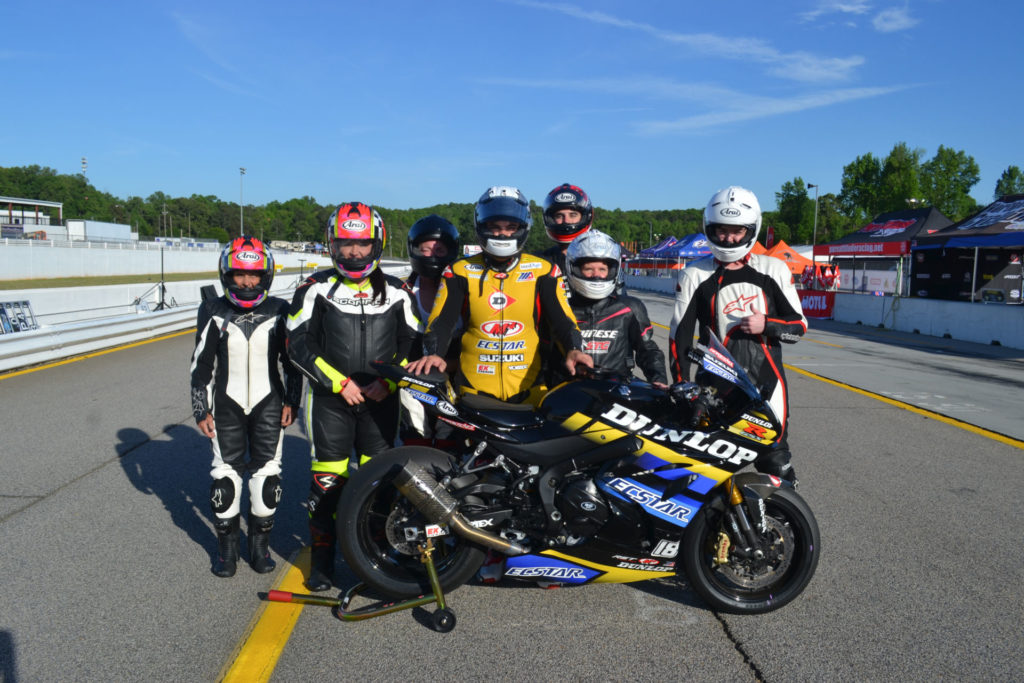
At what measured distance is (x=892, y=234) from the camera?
30703mm

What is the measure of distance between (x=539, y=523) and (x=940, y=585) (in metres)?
2.24

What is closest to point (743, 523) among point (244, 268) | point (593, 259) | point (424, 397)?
point (424, 397)

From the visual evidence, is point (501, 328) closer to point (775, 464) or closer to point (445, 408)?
point (445, 408)

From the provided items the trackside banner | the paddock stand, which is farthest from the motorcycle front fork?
the trackside banner

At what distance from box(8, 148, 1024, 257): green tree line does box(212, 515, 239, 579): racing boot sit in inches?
869

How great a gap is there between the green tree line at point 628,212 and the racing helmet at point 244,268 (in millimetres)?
21623

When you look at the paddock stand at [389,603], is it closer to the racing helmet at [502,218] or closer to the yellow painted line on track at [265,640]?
the yellow painted line on track at [265,640]

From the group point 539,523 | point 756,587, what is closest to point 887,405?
point 756,587

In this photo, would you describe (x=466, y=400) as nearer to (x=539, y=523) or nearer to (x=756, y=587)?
(x=539, y=523)

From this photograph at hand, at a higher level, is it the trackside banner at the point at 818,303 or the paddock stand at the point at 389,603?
the trackside banner at the point at 818,303

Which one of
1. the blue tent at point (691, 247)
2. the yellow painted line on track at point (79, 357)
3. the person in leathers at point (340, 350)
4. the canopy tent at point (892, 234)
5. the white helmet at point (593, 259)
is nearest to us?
the person in leathers at point (340, 350)

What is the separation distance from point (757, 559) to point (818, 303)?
25.7m

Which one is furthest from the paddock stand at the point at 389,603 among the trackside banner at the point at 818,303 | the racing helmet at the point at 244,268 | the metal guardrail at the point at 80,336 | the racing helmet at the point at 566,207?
the trackside banner at the point at 818,303

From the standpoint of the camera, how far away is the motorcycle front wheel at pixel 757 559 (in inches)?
142
